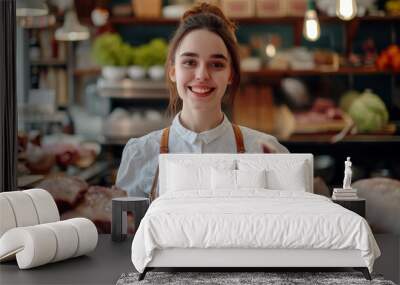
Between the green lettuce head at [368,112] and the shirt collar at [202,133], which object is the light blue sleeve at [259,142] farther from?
the green lettuce head at [368,112]

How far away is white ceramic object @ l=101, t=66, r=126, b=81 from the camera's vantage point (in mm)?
7652

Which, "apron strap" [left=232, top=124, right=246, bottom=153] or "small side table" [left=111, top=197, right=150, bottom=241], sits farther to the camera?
"apron strap" [left=232, top=124, right=246, bottom=153]

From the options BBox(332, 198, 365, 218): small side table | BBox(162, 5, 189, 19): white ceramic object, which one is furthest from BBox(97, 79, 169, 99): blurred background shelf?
BBox(332, 198, 365, 218): small side table

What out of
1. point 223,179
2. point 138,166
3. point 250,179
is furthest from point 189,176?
point 138,166

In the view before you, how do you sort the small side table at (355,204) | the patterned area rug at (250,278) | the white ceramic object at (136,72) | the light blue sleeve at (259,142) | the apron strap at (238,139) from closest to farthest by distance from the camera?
the patterned area rug at (250,278) → the small side table at (355,204) → the apron strap at (238,139) → the light blue sleeve at (259,142) → the white ceramic object at (136,72)

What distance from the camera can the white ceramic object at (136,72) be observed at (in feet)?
25.1

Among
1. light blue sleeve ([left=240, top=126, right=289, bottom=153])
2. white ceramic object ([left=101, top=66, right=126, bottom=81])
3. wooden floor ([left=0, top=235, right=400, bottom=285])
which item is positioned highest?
white ceramic object ([left=101, top=66, right=126, bottom=81])

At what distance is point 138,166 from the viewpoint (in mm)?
7395

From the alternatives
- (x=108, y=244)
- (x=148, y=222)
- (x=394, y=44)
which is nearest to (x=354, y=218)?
(x=148, y=222)

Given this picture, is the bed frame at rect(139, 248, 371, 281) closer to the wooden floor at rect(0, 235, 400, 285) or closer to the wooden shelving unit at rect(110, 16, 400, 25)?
the wooden floor at rect(0, 235, 400, 285)

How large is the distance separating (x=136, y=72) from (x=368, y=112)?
2020 mm

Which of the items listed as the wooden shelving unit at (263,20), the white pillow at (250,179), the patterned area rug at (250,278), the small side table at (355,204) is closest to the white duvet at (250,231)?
the patterned area rug at (250,278)

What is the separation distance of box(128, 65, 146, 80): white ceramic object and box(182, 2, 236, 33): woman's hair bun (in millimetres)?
611

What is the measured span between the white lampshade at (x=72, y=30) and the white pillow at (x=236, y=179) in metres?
2.06
